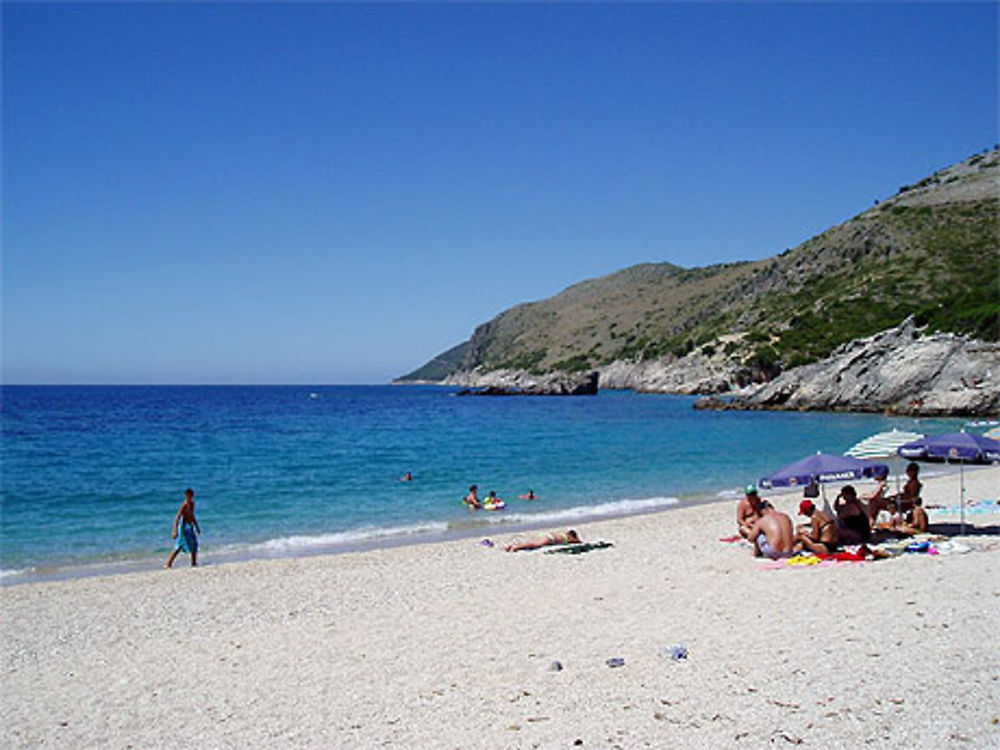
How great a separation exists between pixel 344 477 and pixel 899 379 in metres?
46.8

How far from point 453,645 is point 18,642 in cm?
587

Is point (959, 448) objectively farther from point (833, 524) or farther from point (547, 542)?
point (547, 542)

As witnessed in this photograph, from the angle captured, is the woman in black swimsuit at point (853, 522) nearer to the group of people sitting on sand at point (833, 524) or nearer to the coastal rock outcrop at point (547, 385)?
the group of people sitting on sand at point (833, 524)

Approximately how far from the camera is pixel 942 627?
8023 millimetres

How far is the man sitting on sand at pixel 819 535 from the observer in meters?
12.4

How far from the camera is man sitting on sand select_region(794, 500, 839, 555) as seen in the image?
1236cm

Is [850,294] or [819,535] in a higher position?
[850,294]

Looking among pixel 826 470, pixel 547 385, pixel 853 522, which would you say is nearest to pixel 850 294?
pixel 547 385

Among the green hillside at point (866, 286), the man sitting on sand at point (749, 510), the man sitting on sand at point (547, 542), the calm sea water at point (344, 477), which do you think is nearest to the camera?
the man sitting on sand at point (749, 510)

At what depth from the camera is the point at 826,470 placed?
1253cm

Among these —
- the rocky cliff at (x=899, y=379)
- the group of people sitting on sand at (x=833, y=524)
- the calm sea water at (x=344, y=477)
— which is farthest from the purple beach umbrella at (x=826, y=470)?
the rocky cliff at (x=899, y=379)

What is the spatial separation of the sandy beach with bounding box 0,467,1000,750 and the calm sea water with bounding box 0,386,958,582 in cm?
531

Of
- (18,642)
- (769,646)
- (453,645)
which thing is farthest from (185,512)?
(769,646)

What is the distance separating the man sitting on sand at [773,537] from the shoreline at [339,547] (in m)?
6.79
